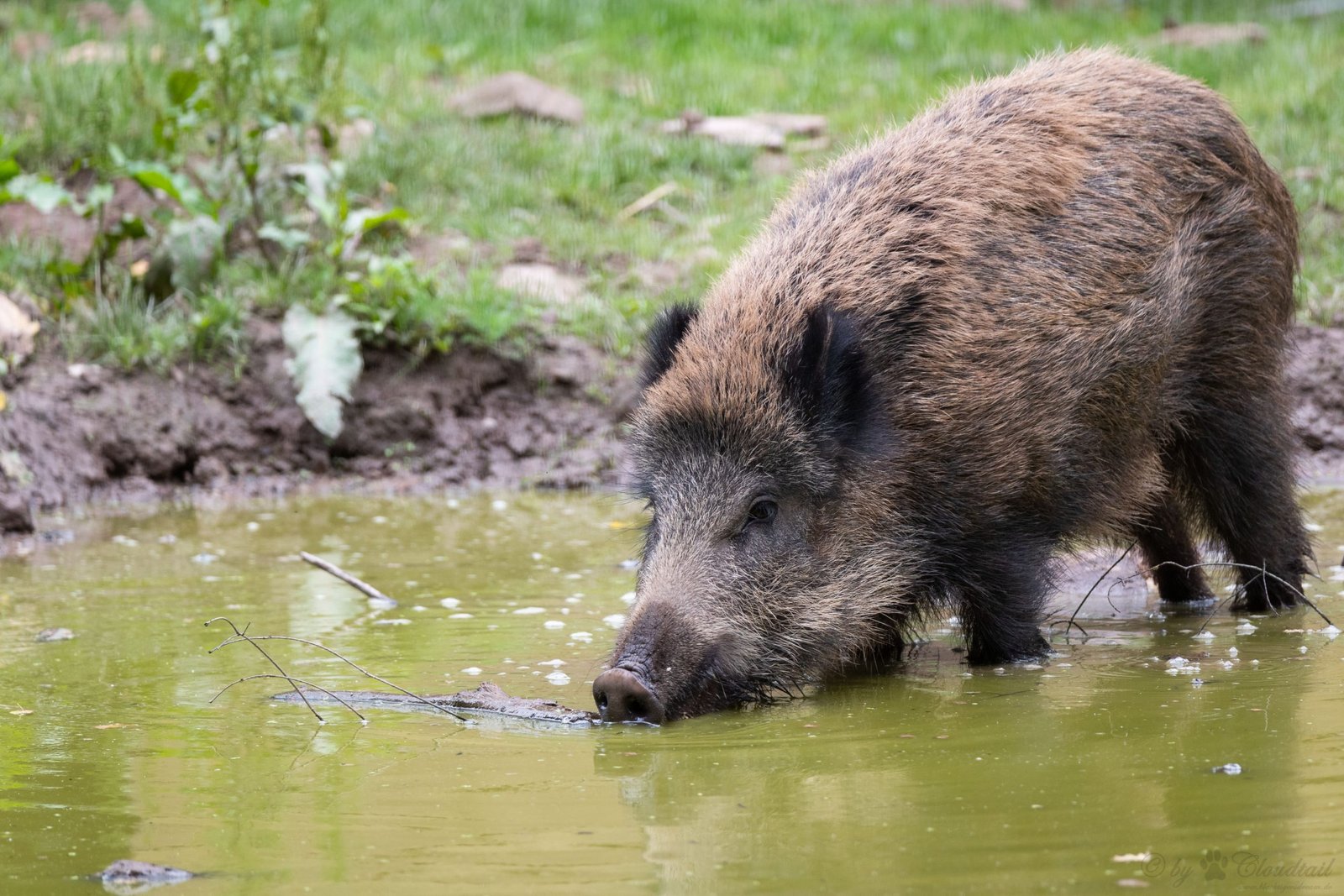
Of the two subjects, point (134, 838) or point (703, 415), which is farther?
point (703, 415)

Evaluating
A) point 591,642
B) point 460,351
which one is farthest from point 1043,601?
point 460,351

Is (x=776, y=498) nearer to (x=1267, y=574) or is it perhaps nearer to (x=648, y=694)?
(x=648, y=694)

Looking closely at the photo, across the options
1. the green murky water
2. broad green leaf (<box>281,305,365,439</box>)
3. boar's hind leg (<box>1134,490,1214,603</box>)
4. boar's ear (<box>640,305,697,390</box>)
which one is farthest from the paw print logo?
broad green leaf (<box>281,305,365,439</box>)

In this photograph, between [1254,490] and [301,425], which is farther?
[301,425]

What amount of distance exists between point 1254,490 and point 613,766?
328cm

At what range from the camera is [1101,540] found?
6.33m

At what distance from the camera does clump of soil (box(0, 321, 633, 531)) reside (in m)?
9.15

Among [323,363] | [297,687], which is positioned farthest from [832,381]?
[323,363]

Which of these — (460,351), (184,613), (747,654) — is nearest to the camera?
(747,654)

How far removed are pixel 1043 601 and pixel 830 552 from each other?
0.77 metres

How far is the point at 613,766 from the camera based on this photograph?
14.1ft

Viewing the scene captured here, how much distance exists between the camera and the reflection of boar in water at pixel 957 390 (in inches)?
212

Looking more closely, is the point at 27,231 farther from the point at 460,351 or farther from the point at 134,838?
the point at 134,838

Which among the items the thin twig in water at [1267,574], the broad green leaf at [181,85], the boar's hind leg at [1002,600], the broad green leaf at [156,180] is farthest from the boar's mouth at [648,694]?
the broad green leaf at [181,85]
